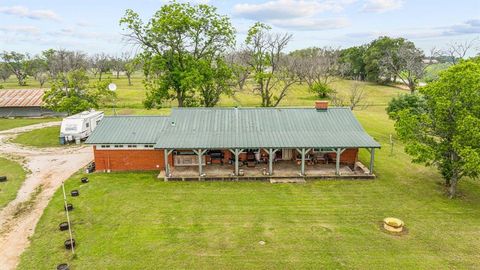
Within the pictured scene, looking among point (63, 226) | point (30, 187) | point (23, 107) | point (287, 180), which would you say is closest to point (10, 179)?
point (30, 187)

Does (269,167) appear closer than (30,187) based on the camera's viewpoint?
No

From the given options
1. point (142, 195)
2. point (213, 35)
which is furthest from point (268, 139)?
point (213, 35)

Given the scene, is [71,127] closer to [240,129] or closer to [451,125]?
Answer: [240,129]

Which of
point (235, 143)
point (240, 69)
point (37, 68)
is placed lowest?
point (235, 143)

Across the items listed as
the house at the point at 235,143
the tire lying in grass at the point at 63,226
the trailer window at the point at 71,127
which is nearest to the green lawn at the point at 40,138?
the trailer window at the point at 71,127

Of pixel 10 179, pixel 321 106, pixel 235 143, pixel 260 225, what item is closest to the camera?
pixel 260 225

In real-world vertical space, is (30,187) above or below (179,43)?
below
